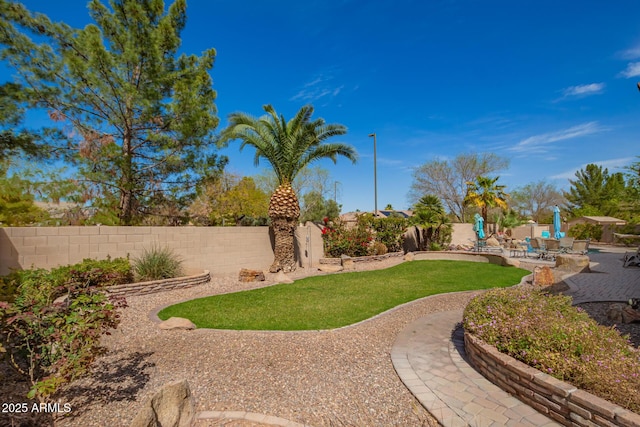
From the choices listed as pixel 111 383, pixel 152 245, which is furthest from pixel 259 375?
pixel 152 245

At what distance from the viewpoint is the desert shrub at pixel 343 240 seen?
14.8 metres

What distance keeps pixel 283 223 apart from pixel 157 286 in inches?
210

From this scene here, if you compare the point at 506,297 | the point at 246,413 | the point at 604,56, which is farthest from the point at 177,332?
the point at 604,56

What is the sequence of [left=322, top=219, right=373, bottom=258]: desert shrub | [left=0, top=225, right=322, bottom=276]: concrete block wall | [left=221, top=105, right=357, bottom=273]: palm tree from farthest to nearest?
[left=322, top=219, right=373, bottom=258]: desert shrub
[left=221, top=105, right=357, bottom=273]: palm tree
[left=0, top=225, right=322, bottom=276]: concrete block wall

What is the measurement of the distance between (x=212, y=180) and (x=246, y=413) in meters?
10.9

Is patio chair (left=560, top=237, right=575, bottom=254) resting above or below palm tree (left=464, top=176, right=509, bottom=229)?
below

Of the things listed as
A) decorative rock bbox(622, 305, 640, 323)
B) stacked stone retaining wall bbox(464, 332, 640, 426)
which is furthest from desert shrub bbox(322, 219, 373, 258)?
stacked stone retaining wall bbox(464, 332, 640, 426)

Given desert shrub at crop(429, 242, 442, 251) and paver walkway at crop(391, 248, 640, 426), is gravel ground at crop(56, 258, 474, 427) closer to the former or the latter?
paver walkway at crop(391, 248, 640, 426)

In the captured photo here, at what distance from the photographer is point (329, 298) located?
7750 mm

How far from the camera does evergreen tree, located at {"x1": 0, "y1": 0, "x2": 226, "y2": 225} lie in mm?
9375

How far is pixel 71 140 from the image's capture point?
996 cm

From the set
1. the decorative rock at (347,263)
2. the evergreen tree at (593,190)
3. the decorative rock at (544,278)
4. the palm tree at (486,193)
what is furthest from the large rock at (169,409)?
the evergreen tree at (593,190)

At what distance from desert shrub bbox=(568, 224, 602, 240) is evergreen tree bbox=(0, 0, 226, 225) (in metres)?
33.0

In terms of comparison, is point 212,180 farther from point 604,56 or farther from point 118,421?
point 604,56
